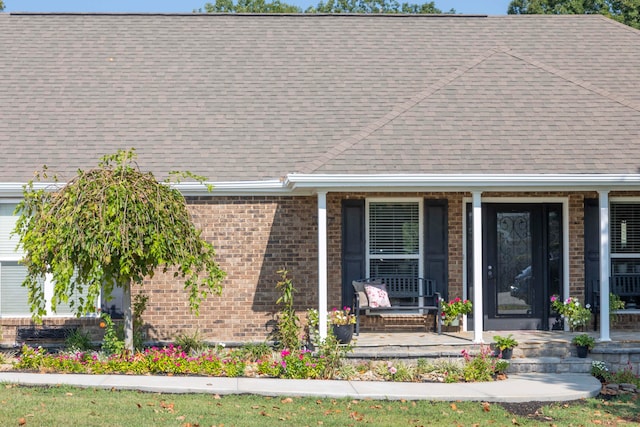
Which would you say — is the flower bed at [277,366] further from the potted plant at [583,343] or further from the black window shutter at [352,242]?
the black window shutter at [352,242]

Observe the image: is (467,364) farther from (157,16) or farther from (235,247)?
(157,16)

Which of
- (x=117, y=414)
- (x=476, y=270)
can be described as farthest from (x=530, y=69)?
(x=117, y=414)

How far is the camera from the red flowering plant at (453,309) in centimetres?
1366

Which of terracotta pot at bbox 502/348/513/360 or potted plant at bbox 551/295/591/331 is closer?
terracotta pot at bbox 502/348/513/360

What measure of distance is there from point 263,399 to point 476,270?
3.89 m

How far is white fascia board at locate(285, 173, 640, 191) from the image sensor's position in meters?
12.2

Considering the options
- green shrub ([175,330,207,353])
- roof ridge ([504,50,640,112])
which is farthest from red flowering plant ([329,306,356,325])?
roof ridge ([504,50,640,112])

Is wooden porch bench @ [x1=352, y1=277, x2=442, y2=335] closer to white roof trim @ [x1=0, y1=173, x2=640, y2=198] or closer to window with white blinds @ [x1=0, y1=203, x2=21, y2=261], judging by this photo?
white roof trim @ [x1=0, y1=173, x2=640, y2=198]

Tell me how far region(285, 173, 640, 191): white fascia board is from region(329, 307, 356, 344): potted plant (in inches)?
71.1

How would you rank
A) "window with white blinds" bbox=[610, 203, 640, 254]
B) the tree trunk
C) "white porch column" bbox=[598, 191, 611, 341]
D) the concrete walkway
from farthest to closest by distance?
"window with white blinds" bbox=[610, 203, 640, 254], "white porch column" bbox=[598, 191, 611, 341], the tree trunk, the concrete walkway

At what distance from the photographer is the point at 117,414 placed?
912cm

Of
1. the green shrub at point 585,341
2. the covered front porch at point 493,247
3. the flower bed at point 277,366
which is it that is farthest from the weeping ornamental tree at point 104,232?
the green shrub at point 585,341

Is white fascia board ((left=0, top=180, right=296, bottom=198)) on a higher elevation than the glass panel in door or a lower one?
higher

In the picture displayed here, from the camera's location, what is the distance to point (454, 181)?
12312 mm
